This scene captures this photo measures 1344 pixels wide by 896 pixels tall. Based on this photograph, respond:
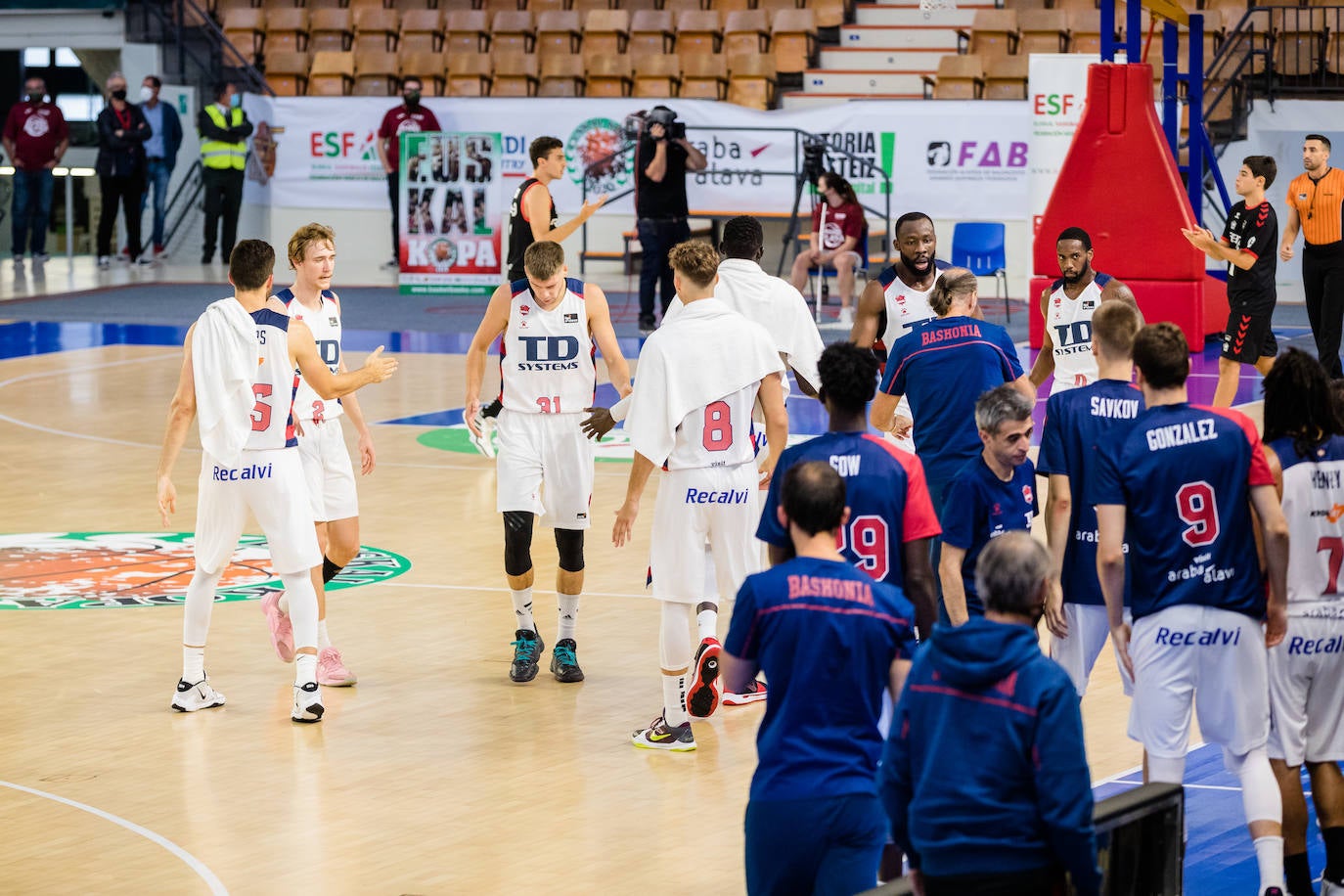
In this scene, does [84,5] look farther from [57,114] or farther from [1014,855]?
[1014,855]

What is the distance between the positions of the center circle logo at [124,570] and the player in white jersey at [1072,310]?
3.68 m

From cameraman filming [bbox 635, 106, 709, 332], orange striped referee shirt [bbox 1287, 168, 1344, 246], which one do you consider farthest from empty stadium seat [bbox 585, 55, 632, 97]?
orange striped referee shirt [bbox 1287, 168, 1344, 246]

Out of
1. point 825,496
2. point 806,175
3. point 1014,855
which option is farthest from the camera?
point 806,175

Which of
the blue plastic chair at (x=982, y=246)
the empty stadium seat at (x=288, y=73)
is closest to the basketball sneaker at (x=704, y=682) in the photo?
the blue plastic chair at (x=982, y=246)

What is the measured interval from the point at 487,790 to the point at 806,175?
15.8 m

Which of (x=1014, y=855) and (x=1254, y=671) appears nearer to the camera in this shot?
(x=1014, y=855)

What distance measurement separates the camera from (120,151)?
25828 mm

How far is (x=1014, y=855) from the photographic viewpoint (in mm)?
3834

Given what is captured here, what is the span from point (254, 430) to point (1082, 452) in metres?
3.23

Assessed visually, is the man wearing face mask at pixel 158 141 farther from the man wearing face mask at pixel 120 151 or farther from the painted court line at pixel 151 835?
the painted court line at pixel 151 835

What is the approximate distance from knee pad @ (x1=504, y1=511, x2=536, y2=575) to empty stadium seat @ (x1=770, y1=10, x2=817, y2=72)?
18.4 m

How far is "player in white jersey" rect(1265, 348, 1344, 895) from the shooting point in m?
5.54

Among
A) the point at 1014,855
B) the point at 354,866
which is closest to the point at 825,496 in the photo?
the point at 1014,855

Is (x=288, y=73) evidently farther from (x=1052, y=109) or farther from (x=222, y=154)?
(x=1052, y=109)
